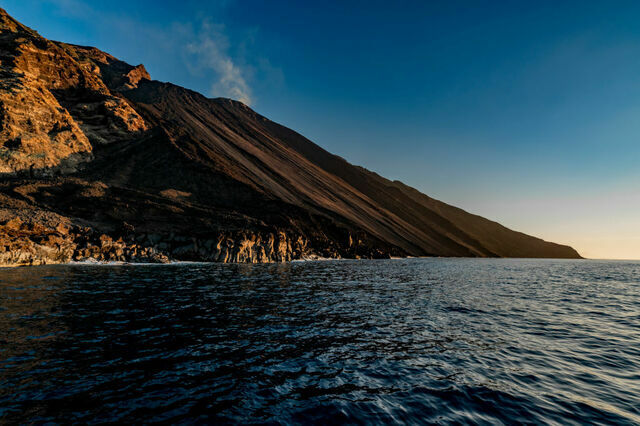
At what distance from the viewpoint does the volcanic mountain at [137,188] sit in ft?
164

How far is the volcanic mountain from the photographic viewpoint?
49875 mm

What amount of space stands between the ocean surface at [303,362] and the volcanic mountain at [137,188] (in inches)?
1368

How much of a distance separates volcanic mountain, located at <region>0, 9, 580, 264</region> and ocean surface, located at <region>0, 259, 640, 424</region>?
114 feet

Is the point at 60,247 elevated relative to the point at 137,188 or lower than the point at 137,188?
lower

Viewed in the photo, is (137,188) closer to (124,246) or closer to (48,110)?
(48,110)

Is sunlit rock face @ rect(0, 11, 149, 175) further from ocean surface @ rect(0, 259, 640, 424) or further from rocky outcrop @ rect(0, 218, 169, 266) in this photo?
ocean surface @ rect(0, 259, 640, 424)

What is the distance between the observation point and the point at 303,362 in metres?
11.0

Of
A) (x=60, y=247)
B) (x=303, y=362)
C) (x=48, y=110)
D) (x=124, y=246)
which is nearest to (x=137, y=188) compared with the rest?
(x=48, y=110)

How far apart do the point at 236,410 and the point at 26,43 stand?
118 meters

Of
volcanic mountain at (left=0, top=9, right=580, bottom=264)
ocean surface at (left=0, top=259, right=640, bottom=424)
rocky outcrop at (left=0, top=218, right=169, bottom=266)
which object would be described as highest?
volcanic mountain at (left=0, top=9, right=580, bottom=264)

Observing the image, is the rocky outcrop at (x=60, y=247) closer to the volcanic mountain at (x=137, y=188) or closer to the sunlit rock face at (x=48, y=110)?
the volcanic mountain at (x=137, y=188)

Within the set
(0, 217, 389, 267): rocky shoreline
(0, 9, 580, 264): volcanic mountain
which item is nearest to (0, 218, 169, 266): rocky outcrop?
(0, 217, 389, 267): rocky shoreline

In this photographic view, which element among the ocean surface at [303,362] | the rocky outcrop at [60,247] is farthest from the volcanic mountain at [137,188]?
the ocean surface at [303,362]

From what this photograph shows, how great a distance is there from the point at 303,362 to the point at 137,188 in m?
77.0
